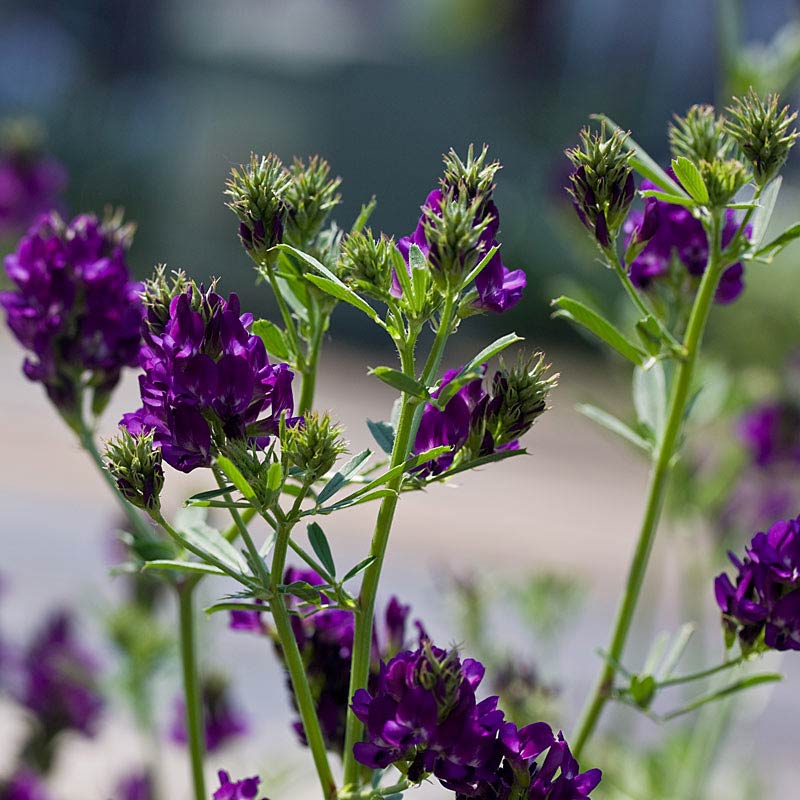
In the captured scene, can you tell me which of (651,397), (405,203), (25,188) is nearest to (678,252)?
(651,397)

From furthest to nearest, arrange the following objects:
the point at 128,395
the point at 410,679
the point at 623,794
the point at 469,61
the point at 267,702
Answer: the point at 469,61 < the point at 128,395 < the point at 267,702 < the point at 623,794 < the point at 410,679

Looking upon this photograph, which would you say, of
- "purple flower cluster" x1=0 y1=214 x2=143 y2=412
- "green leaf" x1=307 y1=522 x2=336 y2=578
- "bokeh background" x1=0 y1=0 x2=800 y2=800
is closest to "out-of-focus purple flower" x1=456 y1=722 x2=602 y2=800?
"green leaf" x1=307 y1=522 x2=336 y2=578

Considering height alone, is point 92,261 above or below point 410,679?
above

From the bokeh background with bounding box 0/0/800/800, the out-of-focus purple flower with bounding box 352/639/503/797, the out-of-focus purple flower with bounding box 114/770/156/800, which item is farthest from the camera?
the bokeh background with bounding box 0/0/800/800

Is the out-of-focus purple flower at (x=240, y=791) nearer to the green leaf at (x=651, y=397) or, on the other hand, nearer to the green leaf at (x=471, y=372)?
the green leaf at (x=471, y=372)

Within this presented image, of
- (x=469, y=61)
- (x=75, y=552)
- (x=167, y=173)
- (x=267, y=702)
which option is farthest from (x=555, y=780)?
(x=469, y=61)

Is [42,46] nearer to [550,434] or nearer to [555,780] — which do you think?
[550,434]

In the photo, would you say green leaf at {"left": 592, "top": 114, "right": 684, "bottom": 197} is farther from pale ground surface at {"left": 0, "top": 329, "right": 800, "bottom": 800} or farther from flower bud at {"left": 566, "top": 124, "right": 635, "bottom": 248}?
pale ground surface at {"left": 0, "top": 329, "right": 800, "bottom": 800}
